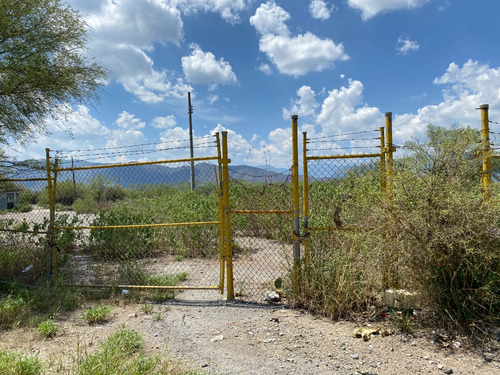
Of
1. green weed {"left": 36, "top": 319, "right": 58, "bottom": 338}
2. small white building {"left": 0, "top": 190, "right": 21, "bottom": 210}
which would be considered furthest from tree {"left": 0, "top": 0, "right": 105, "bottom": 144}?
green weed {"left": 36, "top": 319, "right": 58, "bottom": 338}

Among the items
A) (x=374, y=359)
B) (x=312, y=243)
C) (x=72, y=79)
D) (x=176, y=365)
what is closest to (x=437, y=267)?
(x=374, y=359)

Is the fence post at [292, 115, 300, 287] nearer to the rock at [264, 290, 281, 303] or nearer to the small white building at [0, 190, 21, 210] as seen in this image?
the rock at [264, 290, 281, 303]

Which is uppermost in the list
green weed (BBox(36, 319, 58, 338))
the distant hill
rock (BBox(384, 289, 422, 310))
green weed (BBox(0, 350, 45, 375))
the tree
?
the tree

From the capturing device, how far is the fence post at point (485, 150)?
3.76m

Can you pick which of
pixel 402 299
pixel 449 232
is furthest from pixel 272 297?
pixel 449 232

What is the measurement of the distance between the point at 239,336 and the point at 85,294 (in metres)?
2.85

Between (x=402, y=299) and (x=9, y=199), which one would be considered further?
(x=9, y=199)

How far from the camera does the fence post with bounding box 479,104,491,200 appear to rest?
376 centimetres

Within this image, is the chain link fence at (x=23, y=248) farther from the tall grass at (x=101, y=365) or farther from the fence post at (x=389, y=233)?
the fence post at (x=389, y=233)

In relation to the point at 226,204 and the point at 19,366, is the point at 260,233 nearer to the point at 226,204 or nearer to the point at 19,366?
the point at 226,204

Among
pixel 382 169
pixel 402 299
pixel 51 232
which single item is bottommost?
pixel 402 299

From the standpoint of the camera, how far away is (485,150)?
12.8ft

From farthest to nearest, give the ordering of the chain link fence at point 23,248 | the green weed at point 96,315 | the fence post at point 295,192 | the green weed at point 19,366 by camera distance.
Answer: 1. the chain link fence at point 23,248
2. the fence post at point 295,192
3. the green weed at point 96,315
4. the green weed at point 19,366

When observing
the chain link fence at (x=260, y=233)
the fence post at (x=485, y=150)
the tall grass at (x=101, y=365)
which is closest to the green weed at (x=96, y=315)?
the tall grass at (x=101, y=365)
